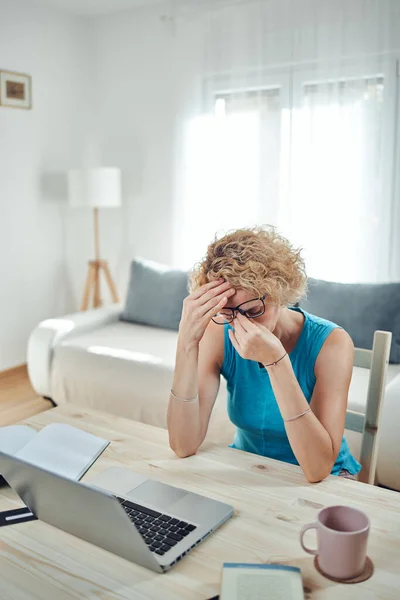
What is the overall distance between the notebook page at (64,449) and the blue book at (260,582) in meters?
0.44

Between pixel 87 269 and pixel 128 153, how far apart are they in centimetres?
98

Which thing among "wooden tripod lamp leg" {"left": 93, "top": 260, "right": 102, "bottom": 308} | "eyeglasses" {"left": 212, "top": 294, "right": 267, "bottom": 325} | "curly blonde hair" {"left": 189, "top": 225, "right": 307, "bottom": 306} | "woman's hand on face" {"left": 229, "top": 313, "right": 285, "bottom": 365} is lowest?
"wooden tripod lamp leg" {"left": 93, "top": 260, "right": 102, "bottom": 308}

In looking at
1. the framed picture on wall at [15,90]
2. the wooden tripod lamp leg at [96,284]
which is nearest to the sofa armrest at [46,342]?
the wooden tripod lamp leg at [96,284]

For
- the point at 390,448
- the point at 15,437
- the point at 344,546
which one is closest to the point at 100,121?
the point at 390,448

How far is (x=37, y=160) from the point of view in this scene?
13.6 ft

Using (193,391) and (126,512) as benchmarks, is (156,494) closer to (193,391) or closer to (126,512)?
(126,512)

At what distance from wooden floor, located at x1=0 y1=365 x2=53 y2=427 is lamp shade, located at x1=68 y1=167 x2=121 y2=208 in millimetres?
→ 1251

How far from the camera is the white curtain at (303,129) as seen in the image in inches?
128

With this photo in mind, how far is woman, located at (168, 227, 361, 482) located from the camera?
1.28 m

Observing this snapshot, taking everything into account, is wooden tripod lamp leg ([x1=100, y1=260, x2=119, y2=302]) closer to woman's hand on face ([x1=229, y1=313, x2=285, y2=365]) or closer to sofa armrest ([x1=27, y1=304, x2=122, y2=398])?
sofa armrest ([x1=27, y1=304, x2=122, y2=398])

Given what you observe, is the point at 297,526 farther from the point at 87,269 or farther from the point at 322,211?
the point at 87,269

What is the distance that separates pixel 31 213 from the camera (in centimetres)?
414

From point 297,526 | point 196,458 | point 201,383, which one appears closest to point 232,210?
point 201,383

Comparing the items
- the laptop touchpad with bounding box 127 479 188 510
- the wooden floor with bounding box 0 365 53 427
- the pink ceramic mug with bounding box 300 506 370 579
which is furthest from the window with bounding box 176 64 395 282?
the pink ceramic mug with bounding box 300 506 370 579
